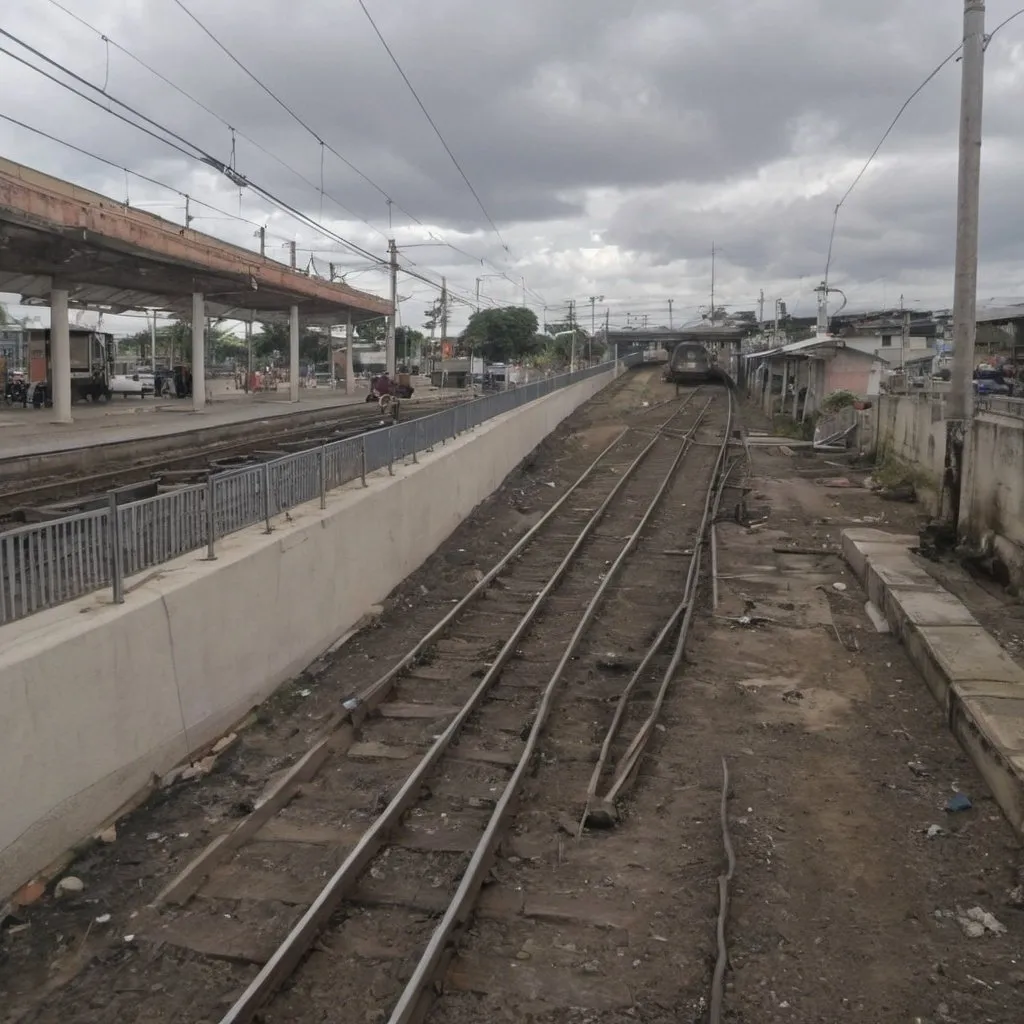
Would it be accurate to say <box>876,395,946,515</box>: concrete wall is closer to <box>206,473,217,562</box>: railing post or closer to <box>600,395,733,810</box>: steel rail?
<box>600,395,733,810</box>: steel rail

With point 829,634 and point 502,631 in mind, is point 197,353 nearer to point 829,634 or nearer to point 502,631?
point 502,631

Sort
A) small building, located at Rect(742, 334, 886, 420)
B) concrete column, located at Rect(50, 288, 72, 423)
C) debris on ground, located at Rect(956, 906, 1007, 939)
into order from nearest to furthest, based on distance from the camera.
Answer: debris on ground, located at Rect(956, 906, 1007, 939), concrete column, located at Rect(50, 288, 72, 423), small building, located at Rect(742, 334, 886, 420)

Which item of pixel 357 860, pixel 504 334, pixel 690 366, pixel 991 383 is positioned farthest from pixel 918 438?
pixel 504 334

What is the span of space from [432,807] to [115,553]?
9.55ft

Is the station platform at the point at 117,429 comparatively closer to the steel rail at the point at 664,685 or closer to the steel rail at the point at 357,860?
the steel rail at the point at 357,860

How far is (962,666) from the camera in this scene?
8703 millimetres

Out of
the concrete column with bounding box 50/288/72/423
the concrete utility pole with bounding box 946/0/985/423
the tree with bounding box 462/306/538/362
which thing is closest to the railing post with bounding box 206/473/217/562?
the concrete utility pole with bounding box 946/0/985/423

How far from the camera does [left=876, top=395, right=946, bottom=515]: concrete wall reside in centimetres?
1803

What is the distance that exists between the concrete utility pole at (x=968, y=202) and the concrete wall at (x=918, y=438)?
2945 mm

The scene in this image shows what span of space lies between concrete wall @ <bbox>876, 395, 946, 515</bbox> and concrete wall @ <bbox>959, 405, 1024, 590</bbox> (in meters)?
2.32

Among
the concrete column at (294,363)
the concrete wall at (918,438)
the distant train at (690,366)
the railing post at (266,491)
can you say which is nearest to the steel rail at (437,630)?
the railing post at (266,491)

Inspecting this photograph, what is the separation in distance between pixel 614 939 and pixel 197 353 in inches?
1158

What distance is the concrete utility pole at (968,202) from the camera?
43.9ft

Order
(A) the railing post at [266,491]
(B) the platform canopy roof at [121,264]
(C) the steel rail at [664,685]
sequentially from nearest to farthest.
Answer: (C) the steel rail at [664,685] → (A) the railing post at [266,491] → (B) the platform canopy roof at [121,264]
